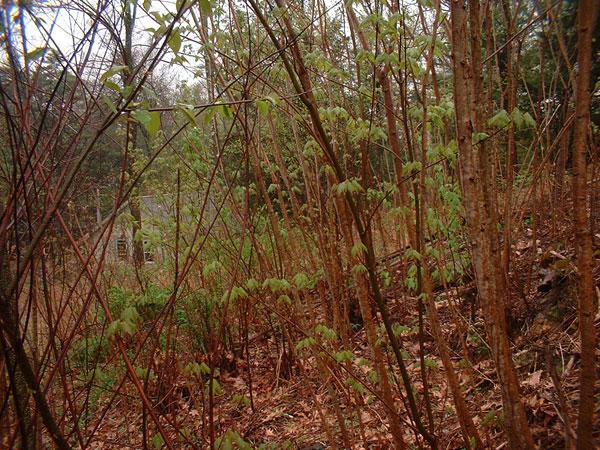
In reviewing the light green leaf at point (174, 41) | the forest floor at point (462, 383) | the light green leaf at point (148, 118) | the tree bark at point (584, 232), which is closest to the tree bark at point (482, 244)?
the tree bark at point (584, 232)

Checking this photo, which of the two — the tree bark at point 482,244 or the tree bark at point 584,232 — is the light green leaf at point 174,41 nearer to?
the tree bark at point 482,244

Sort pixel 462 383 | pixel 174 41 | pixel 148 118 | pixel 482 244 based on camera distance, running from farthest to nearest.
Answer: pixel 462 383
pixel 482 244
pixel 174 41
pixel 148 118

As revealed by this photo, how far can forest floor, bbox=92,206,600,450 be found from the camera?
2410 millimetres

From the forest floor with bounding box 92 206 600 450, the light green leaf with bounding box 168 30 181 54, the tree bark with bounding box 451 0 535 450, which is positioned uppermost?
the light green leaf with bounding box 168 30 181 54

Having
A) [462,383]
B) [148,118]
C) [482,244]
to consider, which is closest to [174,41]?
[148,118]

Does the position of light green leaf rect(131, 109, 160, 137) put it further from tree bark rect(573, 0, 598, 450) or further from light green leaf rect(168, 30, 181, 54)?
tree bark rect(573, 0, 598, 450)

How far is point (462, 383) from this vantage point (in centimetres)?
315

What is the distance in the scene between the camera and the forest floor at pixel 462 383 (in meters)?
2.41

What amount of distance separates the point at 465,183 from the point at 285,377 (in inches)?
125

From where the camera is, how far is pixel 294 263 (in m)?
3.98

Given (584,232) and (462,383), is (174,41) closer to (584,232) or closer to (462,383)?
(584,232)

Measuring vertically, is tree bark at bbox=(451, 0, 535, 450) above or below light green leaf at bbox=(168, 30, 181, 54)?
below

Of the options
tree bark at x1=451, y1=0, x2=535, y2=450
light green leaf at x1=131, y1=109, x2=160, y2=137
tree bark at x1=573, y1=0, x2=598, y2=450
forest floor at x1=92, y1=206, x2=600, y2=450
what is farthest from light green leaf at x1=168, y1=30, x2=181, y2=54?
forest floor at x1=92, y1=206, x2=600, y2=450

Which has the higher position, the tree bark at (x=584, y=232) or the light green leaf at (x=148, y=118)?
the light green leaf at (x=148, y=118)
